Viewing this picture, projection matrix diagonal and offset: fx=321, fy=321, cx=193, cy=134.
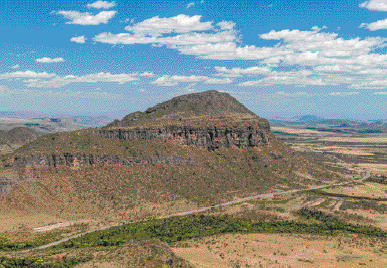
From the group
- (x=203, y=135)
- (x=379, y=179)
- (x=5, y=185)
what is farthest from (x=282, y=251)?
(x=379, y=179)

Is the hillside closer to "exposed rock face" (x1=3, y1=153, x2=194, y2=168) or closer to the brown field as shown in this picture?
"exposed rock face" (x1=3, y1=153, x2=194, y2=168)

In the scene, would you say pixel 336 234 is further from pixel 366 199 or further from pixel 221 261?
Answer: pixel 366 199

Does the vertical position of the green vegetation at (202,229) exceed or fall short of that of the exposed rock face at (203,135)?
it falls short

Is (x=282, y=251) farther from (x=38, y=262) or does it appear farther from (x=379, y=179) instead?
(x=379, y=179)

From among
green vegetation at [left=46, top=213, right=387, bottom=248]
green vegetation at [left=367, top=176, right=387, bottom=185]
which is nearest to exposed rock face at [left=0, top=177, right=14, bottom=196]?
green vegetation at [left=46, top=213, right=387, bottom=248]

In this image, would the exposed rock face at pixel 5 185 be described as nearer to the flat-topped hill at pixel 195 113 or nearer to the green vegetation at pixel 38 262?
the green vegetation at pixel 38 262

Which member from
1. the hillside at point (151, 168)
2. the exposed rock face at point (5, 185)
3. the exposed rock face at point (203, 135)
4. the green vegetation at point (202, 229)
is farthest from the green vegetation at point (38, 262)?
the exposed rock face at point (203, 135)

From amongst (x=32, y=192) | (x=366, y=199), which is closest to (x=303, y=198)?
(x=366, y=199)

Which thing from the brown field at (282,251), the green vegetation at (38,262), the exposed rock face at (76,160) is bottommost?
the brown field at (282,251)
